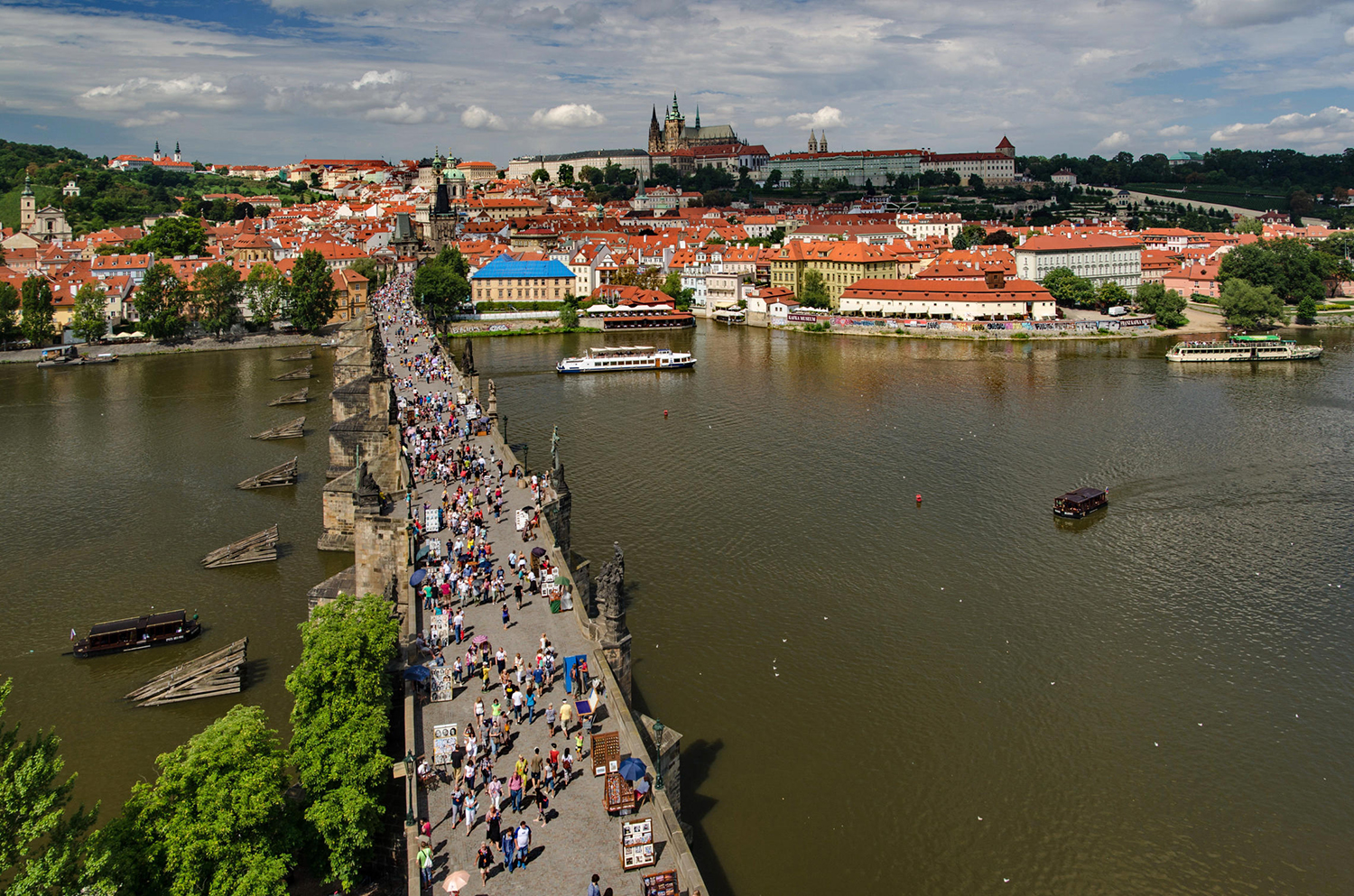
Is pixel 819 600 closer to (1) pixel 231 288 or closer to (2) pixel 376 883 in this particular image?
(2) pixel 376 883

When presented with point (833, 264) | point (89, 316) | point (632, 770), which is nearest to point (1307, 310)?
point (833, 264)

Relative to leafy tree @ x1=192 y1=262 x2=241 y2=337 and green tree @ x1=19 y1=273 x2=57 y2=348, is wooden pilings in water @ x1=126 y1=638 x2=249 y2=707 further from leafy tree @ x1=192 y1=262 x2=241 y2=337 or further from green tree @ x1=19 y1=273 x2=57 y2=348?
green tree @ x1=19 y1=273 x2=57 y2=348

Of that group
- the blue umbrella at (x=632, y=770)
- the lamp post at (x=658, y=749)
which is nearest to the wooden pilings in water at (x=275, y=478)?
the lamp post at (x=658, y=749)

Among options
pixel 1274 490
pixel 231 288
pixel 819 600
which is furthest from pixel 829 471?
pixel 231 288

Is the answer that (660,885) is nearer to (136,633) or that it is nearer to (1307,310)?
(136,633)

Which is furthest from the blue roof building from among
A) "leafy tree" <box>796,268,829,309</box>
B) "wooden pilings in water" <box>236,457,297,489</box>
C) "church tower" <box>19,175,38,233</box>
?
"church tower" <box>19,175,38,233</box>
